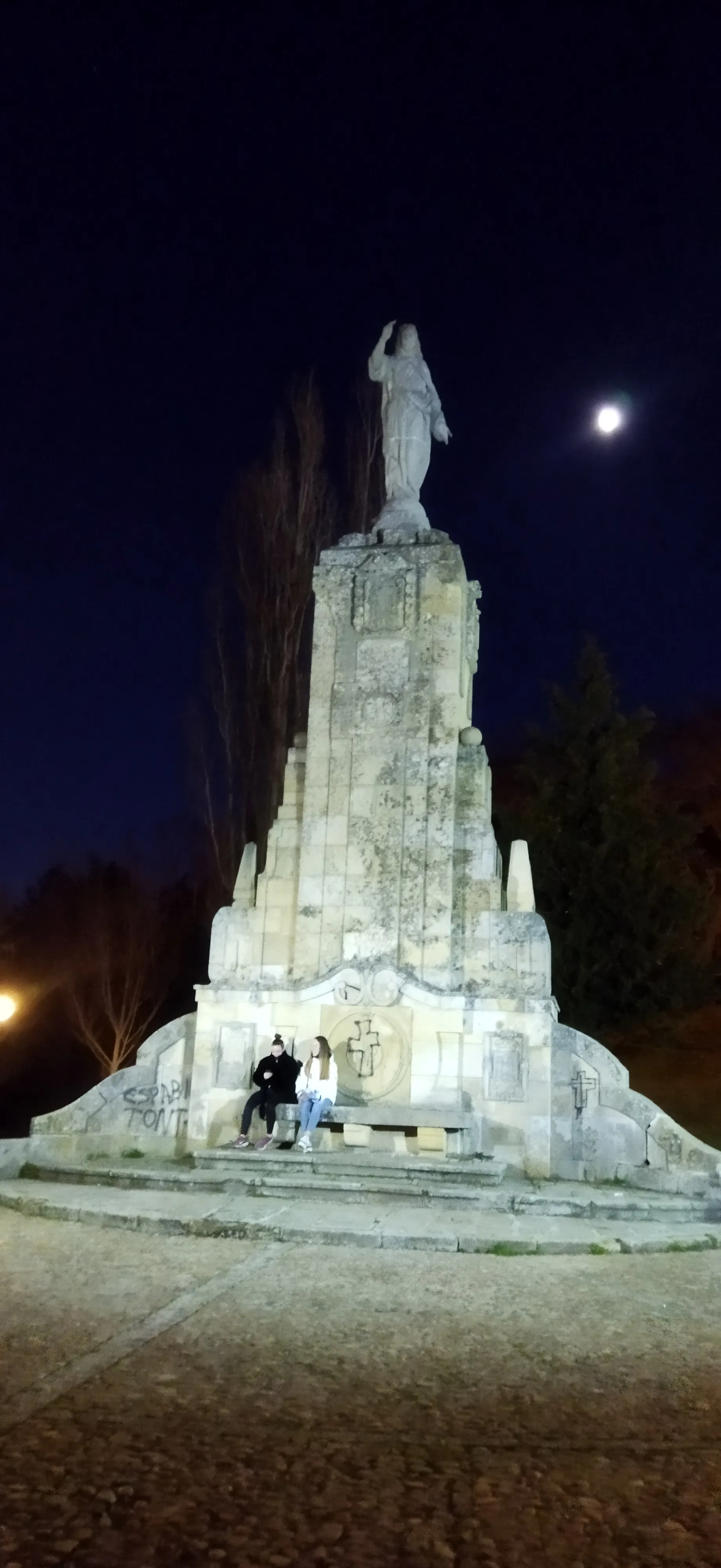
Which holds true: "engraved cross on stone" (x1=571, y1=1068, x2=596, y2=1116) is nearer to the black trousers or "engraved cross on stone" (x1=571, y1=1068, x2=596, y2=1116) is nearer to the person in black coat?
the person in black coat

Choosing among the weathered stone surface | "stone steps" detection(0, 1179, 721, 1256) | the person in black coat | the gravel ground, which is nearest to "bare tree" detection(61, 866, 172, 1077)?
the weathered stone surface

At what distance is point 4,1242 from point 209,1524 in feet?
16.6

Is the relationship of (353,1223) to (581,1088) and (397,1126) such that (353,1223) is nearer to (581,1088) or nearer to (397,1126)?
(397,1126)

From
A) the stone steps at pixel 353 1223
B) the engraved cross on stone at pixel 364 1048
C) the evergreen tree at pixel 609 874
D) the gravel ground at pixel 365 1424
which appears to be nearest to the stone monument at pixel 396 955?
the engraved cross on stone at pixel 364 1048

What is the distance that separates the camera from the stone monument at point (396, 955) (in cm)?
1200

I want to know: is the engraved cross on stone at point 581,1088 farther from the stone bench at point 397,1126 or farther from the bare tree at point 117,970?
the bare tree at point 117,970

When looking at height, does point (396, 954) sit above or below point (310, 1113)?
above

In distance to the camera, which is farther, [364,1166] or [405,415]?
[405,415]

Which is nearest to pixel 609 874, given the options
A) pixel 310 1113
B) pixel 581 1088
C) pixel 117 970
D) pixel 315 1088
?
pixel 581 1088

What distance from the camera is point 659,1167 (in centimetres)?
1146

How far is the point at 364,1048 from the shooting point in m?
12.4

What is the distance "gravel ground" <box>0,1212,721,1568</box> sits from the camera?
3.46 metres

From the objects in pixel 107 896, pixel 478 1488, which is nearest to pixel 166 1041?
pixel 478 1488

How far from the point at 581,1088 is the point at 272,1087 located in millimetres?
3406
